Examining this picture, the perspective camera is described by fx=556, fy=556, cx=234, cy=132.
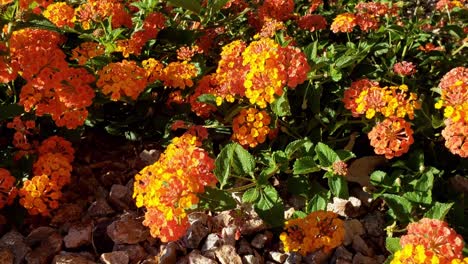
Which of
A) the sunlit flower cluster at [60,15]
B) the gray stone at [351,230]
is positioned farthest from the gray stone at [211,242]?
the sunlit flower cluster at [60,15]

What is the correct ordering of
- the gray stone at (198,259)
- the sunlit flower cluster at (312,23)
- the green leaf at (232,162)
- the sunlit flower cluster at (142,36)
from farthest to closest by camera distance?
the sunlit flower cluster at (312,23) < the sunlit flower cluster at (142,36) < the gray stone at (198,259) < the green leaf at (232,162)

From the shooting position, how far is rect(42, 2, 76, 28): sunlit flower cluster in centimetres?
280

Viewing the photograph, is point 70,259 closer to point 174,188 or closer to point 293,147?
point 174,188

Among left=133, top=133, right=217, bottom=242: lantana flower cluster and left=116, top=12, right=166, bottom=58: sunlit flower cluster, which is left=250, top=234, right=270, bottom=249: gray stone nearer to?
left=133, top=133, right=217, bottom=242: lantana flower cluster

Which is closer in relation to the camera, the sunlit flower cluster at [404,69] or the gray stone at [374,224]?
the gray stone at [374,224]

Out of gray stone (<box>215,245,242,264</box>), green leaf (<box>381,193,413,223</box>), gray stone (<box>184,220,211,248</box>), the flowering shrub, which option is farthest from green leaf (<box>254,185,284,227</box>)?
green leaf (<box>381,193,413,223</box>)

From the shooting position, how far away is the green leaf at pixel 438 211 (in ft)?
6.98

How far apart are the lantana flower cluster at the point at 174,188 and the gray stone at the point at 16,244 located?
0.67 meters

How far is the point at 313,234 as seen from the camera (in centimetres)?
218

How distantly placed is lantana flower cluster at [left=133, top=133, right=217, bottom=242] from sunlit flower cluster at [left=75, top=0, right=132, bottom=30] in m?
1.03

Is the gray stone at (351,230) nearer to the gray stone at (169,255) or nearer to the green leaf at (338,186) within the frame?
the green leaf at (338,186)

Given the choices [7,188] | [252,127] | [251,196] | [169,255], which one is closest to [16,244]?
[7,188]

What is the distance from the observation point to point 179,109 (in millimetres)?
2893

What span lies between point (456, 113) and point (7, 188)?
189 cm
